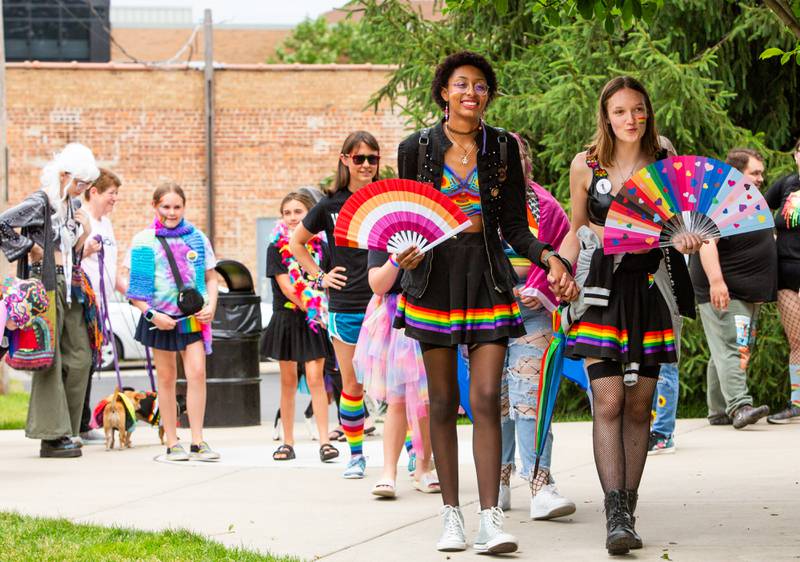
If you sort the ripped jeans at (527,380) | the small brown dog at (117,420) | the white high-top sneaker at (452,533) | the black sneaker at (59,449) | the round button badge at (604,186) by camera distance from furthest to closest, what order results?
the small brown dog at (117,420) < the black sneaker at (59,449) < the ripped jeans at (527,380) < the round button badge at (604,186) < the white high-top sneaker at (452,533)

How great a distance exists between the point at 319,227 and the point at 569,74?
4619 mm

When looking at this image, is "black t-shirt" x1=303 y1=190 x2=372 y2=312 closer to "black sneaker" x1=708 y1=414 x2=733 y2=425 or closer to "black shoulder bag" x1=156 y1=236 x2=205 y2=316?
"black shoulder bag" x1=156 y1=236 x2=205 y2=316

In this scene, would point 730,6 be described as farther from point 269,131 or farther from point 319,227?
point 269,131

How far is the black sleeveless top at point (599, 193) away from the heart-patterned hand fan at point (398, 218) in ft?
2.12

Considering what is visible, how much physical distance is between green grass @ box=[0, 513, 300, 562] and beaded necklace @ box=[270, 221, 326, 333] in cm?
373

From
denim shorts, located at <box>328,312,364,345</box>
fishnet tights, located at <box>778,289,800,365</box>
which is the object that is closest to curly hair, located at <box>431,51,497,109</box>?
denim shorts, located at <box>328,312,364,345</box>

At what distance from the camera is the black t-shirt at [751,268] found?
10250mm

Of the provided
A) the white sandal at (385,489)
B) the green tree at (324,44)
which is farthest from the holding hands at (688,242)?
the green tree at (324,44)

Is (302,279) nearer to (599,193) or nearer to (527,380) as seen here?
(527,380)

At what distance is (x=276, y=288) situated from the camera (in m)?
10.3

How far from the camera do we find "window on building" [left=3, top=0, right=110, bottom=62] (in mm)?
46656

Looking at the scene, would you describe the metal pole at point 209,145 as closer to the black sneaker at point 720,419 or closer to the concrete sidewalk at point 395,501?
the concrete sidewalk at point 395,501

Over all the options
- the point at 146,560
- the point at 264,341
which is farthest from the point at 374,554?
the point at 264,341

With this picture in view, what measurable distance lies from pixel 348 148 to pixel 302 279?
2.09m
